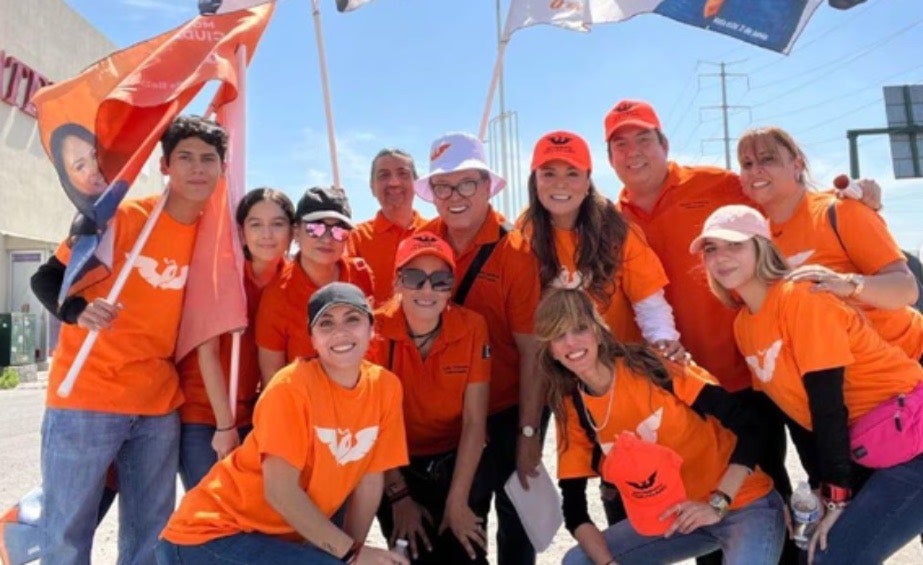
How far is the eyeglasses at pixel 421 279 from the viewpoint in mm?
3777

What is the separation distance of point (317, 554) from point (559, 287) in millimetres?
1774

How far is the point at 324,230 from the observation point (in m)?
3.88

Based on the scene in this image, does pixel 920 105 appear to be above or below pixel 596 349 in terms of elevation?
above

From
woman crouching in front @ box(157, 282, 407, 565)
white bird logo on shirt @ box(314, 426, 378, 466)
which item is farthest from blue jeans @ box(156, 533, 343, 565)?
white bird logo on shirt @ box(314, 426, 378, 466)

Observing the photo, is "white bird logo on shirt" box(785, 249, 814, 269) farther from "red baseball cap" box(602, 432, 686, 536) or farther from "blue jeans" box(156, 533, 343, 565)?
"blue jeans" box(156, 533, 343, 565)

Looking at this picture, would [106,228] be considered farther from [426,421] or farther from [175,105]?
[426,421]

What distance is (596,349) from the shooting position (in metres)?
3.48

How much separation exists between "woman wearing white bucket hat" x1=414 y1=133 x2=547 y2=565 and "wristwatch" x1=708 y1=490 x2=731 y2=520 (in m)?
0.97

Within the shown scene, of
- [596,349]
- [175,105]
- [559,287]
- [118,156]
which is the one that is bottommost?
[596,349]

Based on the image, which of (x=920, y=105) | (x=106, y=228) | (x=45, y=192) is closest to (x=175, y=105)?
(x=106, y=228)

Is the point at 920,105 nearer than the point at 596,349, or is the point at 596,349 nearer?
the point at 596,349

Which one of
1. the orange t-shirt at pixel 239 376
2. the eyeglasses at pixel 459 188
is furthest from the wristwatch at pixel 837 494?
the orange t-shirt at pixel 239 376

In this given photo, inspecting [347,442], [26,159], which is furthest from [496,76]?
[26,159]

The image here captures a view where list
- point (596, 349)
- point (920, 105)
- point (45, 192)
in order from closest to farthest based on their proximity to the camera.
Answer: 1. point (596, 349)
2. point (920, 105)
3. point (45, 192)
